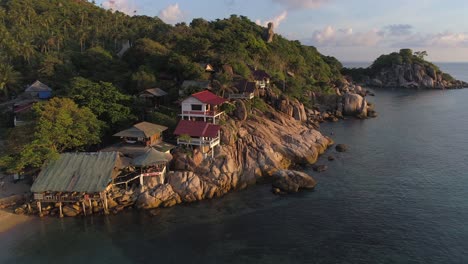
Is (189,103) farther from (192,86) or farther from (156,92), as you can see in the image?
(156,92)

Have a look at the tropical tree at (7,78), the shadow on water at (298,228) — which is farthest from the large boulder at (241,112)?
the tropical tree at (7,78)

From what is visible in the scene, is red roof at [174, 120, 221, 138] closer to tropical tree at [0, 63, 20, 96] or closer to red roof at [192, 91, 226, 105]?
red roof at [192, 91, 226, 105]

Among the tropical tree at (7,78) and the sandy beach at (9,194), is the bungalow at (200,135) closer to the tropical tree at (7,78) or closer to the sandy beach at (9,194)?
the sandy beach at (9,194)

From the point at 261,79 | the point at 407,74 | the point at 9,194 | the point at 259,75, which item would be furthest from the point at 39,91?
the point at 407,74

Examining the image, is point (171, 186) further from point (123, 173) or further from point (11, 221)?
point (11, 221)

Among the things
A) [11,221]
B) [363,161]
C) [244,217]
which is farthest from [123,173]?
[363,161]
